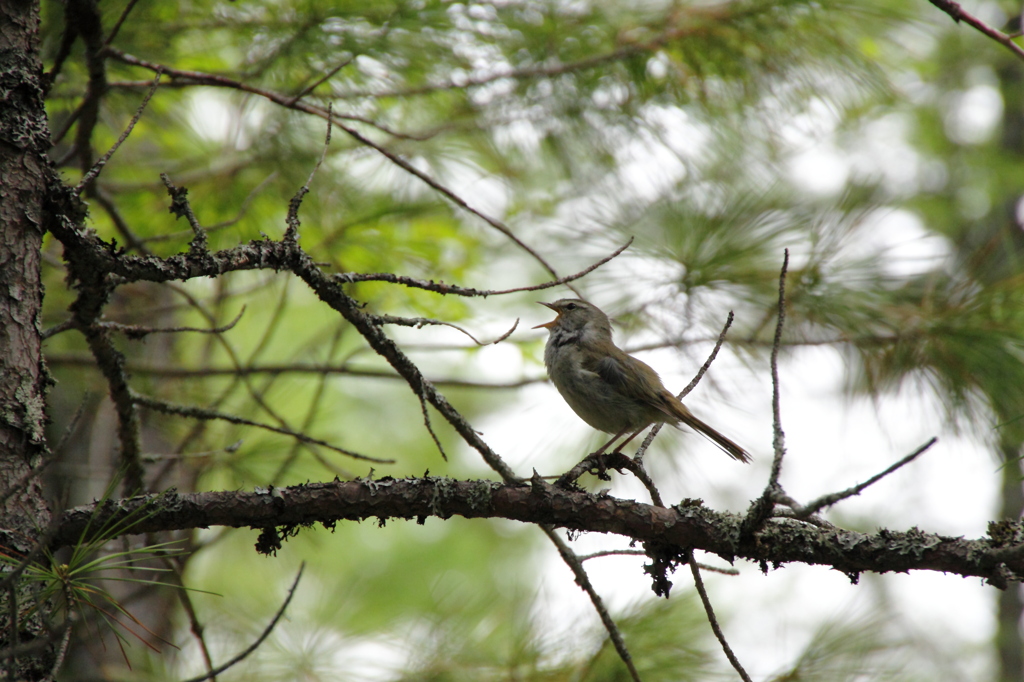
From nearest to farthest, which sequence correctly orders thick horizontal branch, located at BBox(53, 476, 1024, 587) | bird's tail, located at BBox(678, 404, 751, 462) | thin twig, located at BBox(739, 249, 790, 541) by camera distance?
thin twig, located at BBox(739, 249, 790, 541), thick horizontal branch, located at BBox(53, 476, 1024, 587), bird's tail, located at BBox(678, 404, 751, 462)

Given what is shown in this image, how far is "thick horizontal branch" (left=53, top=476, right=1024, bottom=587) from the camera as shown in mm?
1729

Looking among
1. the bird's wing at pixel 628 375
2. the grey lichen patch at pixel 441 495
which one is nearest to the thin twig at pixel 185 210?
the grey lichen patch at pixel 441 495

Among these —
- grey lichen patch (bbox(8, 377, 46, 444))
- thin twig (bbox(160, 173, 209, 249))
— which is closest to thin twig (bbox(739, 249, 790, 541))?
thin twig (bbox(160, 173, 209, 249))

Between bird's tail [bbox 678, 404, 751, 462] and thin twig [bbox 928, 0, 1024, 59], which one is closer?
A: thin twig [bbox 928, 0, 1024, 59]

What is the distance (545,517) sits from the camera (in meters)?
1.97

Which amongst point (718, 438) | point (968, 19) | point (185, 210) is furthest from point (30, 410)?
point (968, 19)

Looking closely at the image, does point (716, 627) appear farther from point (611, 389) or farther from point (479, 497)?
point (611, 389)

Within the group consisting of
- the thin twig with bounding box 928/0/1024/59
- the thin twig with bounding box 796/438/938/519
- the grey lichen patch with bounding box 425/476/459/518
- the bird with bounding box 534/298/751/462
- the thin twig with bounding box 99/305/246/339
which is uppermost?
the thin twig with bounding box 928/0/1024/59

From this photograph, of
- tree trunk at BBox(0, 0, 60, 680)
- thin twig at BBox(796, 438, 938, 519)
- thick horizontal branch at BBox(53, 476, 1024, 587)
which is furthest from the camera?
tree trunk at BBox(0, 0, 60, 680)

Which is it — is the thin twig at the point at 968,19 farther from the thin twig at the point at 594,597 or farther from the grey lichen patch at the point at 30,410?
the grey lichen patch at the point at 30,410

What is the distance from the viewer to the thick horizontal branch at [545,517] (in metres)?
1.73

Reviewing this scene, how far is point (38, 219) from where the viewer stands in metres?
2.01

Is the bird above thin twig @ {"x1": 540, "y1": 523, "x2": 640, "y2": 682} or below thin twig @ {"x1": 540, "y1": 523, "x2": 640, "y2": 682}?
above

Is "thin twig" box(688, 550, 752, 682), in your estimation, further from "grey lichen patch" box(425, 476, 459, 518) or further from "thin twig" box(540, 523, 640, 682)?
"grey lichen patch" box(425, 476, 459, 518)
